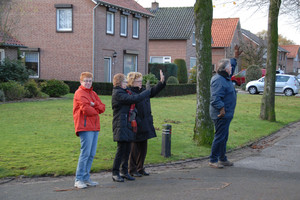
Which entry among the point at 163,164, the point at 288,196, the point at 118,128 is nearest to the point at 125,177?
the point at 118,128

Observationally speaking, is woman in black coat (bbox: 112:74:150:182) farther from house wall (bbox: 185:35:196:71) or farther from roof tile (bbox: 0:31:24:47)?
house wall (bbox: 185:35:196:71)

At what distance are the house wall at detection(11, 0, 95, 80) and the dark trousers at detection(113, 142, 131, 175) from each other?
72.8 ft

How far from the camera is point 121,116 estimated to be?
6.77 meters

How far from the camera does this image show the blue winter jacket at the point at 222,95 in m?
7.88

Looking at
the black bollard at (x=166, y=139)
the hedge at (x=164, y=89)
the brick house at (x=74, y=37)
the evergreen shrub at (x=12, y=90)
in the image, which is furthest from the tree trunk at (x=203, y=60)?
the brick house at (x=74, y=37)

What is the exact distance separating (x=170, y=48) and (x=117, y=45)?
43.2 ft

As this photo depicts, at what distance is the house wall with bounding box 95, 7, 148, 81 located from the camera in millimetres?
28984

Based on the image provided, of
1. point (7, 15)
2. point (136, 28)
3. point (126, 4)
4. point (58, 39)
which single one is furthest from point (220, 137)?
point (136, 28)

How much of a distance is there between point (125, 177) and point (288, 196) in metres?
2.58

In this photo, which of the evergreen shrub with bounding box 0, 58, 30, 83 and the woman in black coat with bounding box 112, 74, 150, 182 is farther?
the evergreen shrub with bounding box 0, 58, 30, 83

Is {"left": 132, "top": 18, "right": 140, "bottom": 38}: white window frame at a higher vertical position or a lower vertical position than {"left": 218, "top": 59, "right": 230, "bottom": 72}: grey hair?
higher

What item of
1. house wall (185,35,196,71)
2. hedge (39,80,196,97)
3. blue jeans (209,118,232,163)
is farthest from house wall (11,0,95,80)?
blue jeans (209,118,232,163)

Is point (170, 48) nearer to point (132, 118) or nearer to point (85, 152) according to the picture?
point (132, 118)

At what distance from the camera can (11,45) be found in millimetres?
25000
